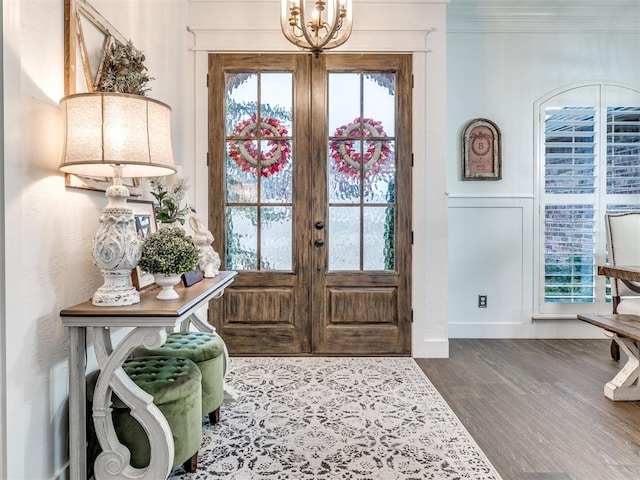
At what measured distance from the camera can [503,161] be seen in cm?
380

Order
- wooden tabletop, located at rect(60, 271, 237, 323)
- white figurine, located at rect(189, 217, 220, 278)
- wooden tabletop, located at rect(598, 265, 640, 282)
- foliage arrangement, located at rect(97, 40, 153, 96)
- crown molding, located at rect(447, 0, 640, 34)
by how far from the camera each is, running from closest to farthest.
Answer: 1. wooden tabletop, located at rect(60, 271, 237, 323)
2. foliage arrangement, located at rect(97, 40, 153, 96)
3. white figurine, located at rect(189, 217, 220, 278)
4. wooden tabletop, located at rect(598, 265, 640, 282)
5. crown molding, located at rect(447, 0, 640, 34)

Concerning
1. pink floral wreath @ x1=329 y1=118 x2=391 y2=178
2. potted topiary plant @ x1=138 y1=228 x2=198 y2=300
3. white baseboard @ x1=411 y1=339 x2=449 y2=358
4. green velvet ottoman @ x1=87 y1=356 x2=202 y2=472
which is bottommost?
white baseboard @ x1=411 y1=339 x2=449 y2=358

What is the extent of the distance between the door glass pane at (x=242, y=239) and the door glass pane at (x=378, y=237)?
93 cm

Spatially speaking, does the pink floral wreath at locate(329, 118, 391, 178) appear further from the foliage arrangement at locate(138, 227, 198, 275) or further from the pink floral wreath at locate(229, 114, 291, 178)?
the foliage arrangement at locate(138, 227, 198, 275)

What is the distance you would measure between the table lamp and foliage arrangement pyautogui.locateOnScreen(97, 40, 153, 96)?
0.47 meters

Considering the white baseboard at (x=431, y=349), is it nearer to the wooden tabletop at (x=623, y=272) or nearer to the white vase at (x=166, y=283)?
the wooden tabletop at (x=623, y=272)

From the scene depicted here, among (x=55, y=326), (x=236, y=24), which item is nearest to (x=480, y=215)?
(x=236, y=24)

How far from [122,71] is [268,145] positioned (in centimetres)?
149

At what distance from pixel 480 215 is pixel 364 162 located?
52.7 inches

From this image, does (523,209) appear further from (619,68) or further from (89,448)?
(89,448)

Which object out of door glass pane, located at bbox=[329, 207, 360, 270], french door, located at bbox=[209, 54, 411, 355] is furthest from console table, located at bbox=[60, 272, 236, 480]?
door glass pane, located at bbox=[329, 207, 360, 270]

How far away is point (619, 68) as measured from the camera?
3822 mm

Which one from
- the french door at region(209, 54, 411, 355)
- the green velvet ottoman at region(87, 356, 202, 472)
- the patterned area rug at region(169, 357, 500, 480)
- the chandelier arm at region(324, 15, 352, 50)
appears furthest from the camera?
the french door at region(209, 54, 411, 355)

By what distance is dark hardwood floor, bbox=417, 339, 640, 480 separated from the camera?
180 centimetres
